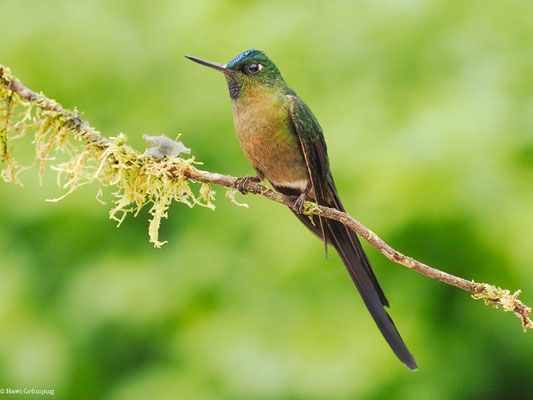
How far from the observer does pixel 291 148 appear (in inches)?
98.3

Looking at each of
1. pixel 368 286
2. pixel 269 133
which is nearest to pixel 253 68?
pixel 269 133

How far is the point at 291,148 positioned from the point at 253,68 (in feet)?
1.21

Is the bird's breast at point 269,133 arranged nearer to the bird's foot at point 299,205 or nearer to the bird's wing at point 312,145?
the bird's wing at point 312,145

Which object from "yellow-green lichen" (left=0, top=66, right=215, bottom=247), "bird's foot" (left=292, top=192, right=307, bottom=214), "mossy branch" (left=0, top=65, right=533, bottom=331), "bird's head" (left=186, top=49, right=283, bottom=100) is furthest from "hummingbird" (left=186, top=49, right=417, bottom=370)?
"yellow-green lichen" (left=0, top=66, right=215, bottom=247)

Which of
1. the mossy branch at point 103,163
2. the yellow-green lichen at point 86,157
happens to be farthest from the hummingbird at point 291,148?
the yellow-green lichen at point 86,157

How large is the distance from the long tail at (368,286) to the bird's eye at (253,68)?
0.61m

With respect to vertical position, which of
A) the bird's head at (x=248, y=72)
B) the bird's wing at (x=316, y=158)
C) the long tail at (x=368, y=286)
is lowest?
the long tail at (x=368, y=286)

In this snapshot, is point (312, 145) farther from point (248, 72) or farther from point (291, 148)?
point (248, 72)

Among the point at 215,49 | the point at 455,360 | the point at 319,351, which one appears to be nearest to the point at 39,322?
the point at 319,351

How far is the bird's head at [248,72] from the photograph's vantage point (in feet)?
8.36

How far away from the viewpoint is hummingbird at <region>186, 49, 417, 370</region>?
247 centimetres

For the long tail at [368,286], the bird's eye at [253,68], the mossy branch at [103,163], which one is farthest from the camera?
the bird's eye at [253,68]

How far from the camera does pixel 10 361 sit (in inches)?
150

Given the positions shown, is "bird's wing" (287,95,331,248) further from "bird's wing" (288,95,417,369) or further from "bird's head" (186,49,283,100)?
"bird's head" (186,49,283,100)
